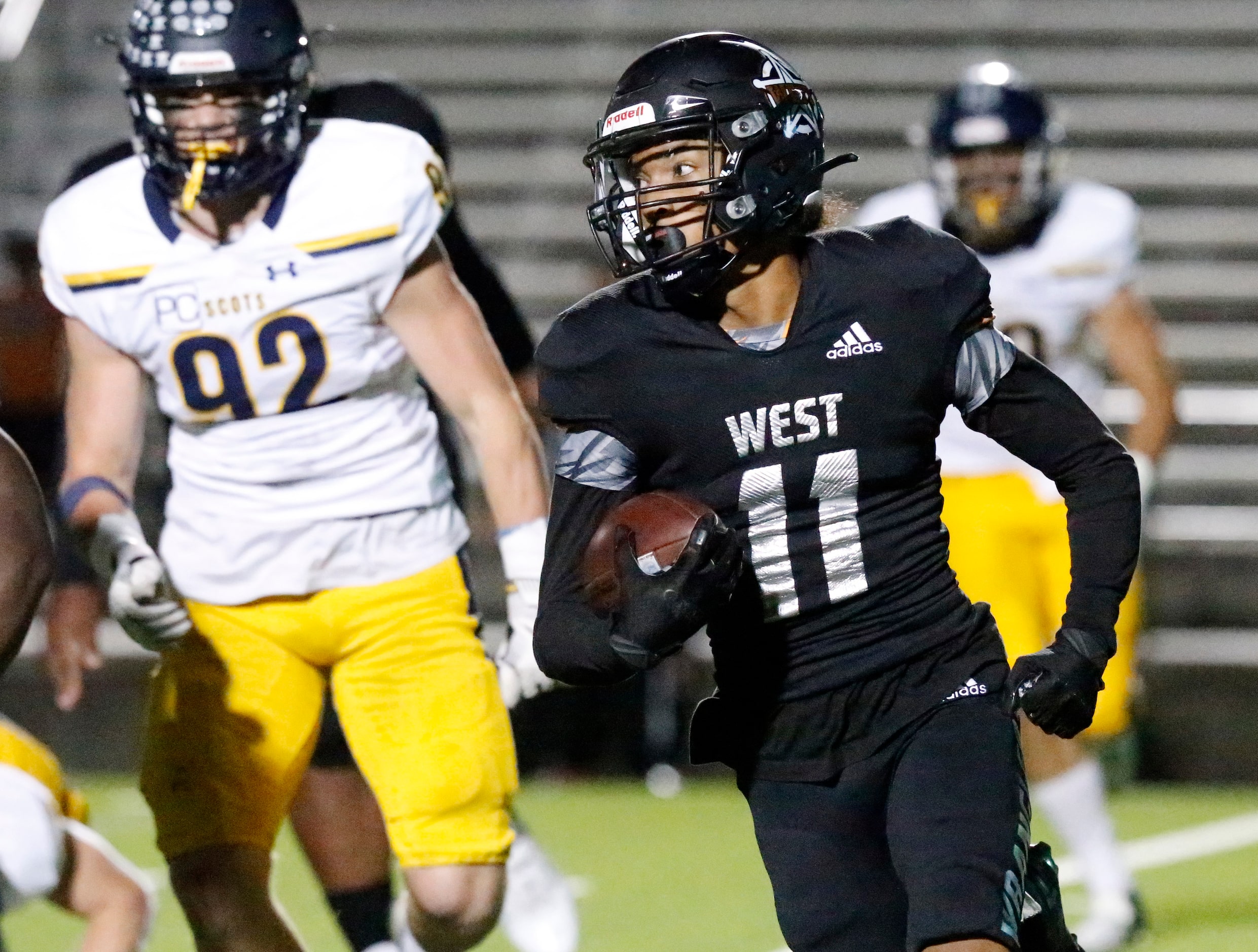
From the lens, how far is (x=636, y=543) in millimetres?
2762

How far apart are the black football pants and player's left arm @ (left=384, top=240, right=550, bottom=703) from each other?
71 cm

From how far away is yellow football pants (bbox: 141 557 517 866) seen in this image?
3.51 m

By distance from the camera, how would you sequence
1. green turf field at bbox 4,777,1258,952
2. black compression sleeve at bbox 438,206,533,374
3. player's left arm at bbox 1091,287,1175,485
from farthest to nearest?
1. player's left arm at bbox 1091,287,1175,485
2. green turf field at bbox 4,777,1258,952
3. black compression sleeve at bbox 438,206,533,374

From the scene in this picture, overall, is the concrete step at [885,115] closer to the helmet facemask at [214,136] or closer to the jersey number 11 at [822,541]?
the helmet facemask at [214,136]

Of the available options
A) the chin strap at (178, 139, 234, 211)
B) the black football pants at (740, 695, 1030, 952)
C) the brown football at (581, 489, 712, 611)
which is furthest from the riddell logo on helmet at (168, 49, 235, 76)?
the black football pants at (740, 695, 1030, 952)

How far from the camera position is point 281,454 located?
3.57m

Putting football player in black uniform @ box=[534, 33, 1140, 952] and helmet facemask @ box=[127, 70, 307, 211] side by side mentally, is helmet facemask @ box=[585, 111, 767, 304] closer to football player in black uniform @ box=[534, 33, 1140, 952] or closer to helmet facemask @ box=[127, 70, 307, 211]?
football player in black uniform @ box=[534, 33, 1140, 952]

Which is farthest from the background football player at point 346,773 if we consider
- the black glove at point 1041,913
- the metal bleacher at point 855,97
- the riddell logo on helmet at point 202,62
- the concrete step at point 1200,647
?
the metal bleacher at point 855,97

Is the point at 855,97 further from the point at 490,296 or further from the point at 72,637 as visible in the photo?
the point at 72,637

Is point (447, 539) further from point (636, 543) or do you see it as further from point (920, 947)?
point (920, 947)

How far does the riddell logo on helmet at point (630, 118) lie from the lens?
292 cm

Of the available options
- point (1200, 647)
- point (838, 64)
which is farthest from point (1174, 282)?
point (1200, 647)

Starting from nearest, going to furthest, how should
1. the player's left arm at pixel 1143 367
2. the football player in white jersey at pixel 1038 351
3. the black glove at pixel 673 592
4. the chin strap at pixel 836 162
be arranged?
the black glove at pixel 673 592 → the chin strap at pixel 836 162 → the football player in white jersey at pixel 1038 351 → the player's left arm at pixel 1143 367

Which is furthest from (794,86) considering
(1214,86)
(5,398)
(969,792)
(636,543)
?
(1214,86)
